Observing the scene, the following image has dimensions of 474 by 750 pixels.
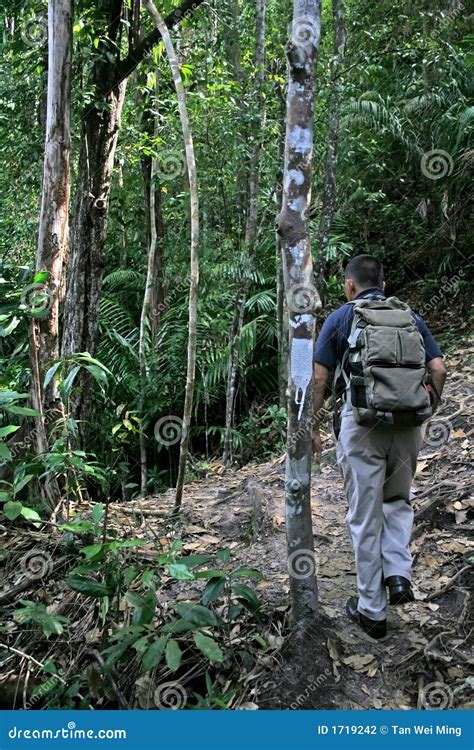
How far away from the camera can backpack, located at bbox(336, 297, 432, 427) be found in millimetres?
2961

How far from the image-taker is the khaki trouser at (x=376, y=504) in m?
3.09

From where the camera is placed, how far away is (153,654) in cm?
271

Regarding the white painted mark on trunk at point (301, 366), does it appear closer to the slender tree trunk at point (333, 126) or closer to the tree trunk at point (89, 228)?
the tree trunk at point (89, 228)

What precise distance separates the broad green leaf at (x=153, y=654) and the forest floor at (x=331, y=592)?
28cm

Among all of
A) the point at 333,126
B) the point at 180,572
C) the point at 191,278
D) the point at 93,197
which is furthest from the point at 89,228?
the point at 180,572

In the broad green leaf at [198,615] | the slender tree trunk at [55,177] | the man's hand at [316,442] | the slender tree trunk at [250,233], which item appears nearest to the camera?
the broad green leaf at [198,615]

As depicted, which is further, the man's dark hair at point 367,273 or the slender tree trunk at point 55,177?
the slender tree trunk at point 55,177

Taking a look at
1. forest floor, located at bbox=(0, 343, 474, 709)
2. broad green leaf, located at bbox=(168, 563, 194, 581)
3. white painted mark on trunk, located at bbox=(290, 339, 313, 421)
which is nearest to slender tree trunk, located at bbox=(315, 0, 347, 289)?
forest floor, located at bbox=(0, 343, 474, 709)

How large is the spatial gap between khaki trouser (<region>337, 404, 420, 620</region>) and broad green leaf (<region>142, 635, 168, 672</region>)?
3.26 ft

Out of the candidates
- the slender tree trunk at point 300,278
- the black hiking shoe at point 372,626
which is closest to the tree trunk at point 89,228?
the slender tree trunk at point 300,278

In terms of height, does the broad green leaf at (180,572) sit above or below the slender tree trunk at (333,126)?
below

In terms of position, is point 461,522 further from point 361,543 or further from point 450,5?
point 450,5

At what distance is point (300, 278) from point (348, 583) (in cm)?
181

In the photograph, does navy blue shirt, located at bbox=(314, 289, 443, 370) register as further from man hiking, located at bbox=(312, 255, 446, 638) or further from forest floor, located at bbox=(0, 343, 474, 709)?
forest floor, located at bbox=(0, 343, 474, 709)
